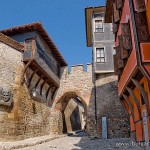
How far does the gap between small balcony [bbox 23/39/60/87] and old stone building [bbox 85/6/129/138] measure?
317cm

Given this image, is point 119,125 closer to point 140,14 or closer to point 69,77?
point 69,77

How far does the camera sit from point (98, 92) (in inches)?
626

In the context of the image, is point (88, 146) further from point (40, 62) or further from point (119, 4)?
point (119, 4)

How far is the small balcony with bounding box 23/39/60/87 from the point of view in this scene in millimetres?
12188

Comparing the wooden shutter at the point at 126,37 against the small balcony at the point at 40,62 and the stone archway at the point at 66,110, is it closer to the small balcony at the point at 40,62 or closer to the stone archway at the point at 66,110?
the small balcony at the point at 40,62

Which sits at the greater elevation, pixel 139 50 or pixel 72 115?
pixel 139 50

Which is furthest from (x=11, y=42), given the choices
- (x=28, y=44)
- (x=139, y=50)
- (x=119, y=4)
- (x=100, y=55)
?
(x=139, y=50)

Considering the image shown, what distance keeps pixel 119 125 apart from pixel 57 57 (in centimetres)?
715

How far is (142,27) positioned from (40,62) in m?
7.87

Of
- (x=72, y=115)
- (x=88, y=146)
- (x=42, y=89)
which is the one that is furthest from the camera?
(x=72, y=115)

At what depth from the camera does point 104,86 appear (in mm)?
15797

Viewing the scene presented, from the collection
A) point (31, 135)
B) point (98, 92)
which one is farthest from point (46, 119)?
point (98, 92)

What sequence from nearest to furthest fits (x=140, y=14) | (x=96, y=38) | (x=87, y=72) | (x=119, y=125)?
(x=140, y=14), (x=119, y=125), (x=96, y=38), (x=87, y=72)

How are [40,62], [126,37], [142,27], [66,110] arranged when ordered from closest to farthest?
1. [142,27]
2. [126,37]
3. [40,62]
4. [66,110]
